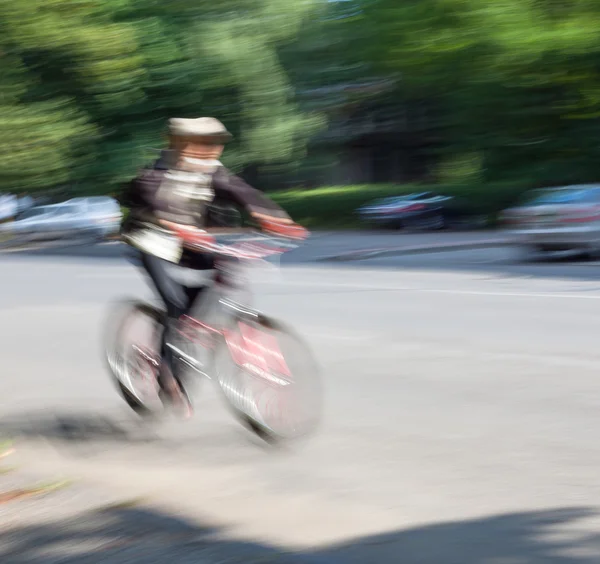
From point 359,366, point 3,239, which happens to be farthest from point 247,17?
point 359,366

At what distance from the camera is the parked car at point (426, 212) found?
34.6 metres

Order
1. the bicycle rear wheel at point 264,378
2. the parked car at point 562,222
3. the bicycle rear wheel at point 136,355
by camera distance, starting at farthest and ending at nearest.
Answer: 1. the parked car at point 562,222
2. the bicycle rear wheel at point 136,355
3. the bicycle rear wheel at point 264,378

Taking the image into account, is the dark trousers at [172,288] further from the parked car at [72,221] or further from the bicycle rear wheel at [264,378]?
the parked car at [72,221]

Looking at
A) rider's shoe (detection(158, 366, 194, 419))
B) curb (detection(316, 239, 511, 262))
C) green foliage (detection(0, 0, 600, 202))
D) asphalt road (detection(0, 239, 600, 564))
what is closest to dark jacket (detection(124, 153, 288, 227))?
rider's shoe (detection(158, 366, 194, 419))

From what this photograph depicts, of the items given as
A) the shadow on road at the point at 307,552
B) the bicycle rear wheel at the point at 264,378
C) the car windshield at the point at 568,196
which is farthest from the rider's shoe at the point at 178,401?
the car windshield at the point at 568,196

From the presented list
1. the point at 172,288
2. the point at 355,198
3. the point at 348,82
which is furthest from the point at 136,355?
the point at 348,82

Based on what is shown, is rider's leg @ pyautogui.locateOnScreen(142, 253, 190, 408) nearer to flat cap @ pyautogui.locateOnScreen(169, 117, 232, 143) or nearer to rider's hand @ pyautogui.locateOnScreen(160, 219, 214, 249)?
rider's hand @ pyautogui.locateOnScreen(160, 219, 214, 249)

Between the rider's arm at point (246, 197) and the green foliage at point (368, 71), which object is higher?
the rider's arm at point (246, 197)

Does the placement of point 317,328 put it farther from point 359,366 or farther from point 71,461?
point 71,461

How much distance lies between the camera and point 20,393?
7.61m

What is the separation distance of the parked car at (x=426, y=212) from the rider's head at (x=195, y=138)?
1136 inches

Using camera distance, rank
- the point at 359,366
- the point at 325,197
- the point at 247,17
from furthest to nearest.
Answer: the point at 325,197
the point at 247,17
the point at 359,366

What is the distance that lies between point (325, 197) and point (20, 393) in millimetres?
32969

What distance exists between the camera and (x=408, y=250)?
23891mm
